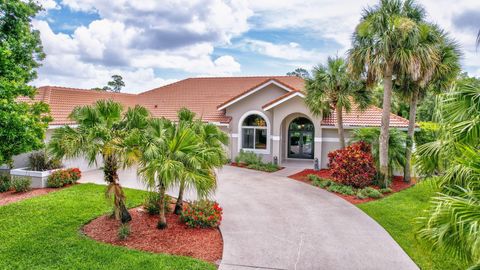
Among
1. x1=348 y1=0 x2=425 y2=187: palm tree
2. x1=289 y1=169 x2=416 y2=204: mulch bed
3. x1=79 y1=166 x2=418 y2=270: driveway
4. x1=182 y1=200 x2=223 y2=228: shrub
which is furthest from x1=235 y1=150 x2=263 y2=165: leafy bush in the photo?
x1=182 y1=200 x2=223 y2=228: shrub

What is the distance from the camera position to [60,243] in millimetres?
8656

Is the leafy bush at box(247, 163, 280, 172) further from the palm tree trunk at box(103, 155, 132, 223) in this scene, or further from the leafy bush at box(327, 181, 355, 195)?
the palm tree trunk at box(103, 155, 132, 223)

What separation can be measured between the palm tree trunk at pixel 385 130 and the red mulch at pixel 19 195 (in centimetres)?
1622

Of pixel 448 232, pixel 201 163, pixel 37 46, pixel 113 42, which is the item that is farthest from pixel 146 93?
pixel 448 232

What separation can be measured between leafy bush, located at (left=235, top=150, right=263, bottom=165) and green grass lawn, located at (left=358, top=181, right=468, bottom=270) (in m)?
9.32

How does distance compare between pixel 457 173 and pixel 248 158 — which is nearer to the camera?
pixel 457 173

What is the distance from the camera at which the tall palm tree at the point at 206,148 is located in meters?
8.89

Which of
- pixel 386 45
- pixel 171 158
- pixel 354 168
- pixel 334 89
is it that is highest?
pixel 386 45

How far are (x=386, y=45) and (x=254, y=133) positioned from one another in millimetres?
11650

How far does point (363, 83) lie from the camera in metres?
16.6

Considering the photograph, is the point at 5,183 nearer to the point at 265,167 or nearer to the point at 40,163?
the point at 40,163

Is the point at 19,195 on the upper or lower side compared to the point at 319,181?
lower

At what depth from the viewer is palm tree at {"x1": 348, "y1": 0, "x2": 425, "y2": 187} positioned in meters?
Result: 13.3

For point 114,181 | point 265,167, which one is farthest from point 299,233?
point 265,167
